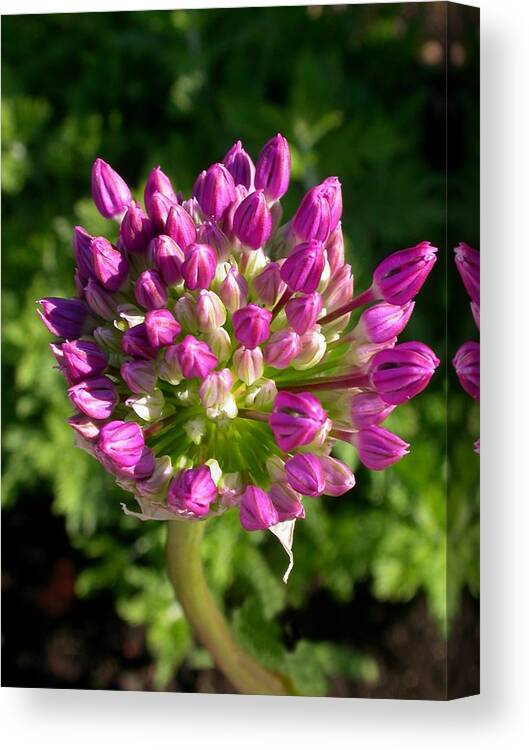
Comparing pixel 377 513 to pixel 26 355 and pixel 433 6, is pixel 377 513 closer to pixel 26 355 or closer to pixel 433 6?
pixel 26 355

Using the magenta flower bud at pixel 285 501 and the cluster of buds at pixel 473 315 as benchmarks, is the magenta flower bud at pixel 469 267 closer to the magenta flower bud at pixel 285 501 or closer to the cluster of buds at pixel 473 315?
the cluster of buds at pixel 473 315

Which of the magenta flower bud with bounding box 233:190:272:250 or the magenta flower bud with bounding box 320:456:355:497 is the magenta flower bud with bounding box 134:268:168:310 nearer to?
the magenta flower bud with bounding box 233:190:272:250

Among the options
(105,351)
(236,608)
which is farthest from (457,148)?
(236,608)

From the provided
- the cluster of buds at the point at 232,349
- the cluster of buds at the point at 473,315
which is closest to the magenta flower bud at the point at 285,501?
the cluster of buds at the point at 232,349

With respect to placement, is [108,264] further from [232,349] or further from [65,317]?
[232,349]

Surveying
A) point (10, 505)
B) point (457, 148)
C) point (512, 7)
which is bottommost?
point (10, 505)

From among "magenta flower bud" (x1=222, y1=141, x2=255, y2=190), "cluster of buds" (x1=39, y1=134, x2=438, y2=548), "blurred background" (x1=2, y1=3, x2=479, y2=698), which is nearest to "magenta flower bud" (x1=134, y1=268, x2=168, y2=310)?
"cluster of buds" (x1=39, y1=134, x2=438, y2=548)
